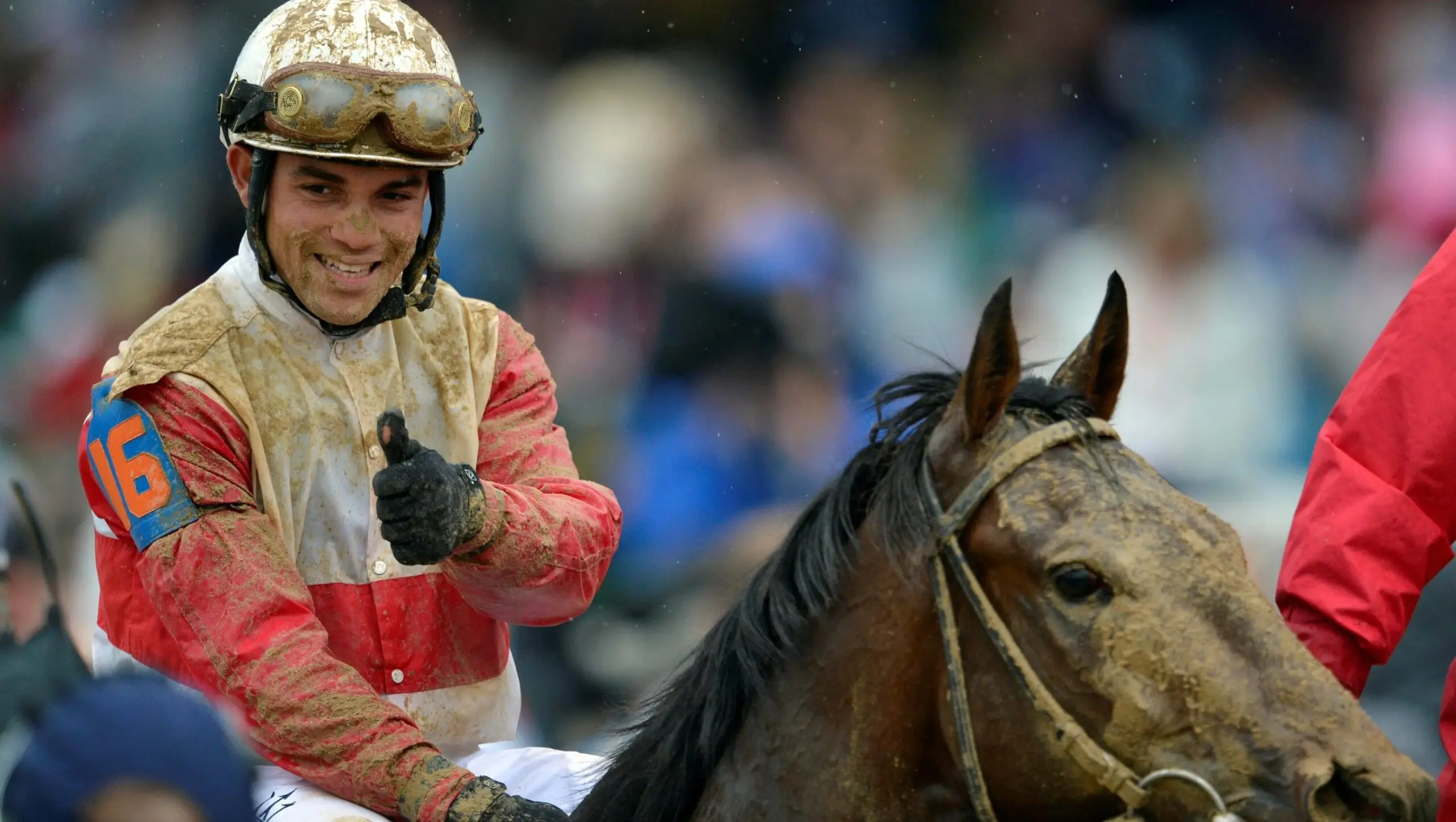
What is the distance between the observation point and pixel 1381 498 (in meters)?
2.49

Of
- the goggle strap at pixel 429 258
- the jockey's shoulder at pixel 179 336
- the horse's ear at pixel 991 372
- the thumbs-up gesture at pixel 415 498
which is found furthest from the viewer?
the goggle strap at pixel 429 258

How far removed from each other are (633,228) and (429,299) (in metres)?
2.93

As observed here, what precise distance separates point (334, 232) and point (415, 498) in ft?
2.28

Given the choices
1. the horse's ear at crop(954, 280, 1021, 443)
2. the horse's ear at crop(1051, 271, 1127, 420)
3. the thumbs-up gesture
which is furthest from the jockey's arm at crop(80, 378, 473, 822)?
the horse's ear at crop(1051, 271, 1127, 420)

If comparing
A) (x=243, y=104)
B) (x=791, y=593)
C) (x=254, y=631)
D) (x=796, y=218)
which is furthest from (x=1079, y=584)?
(x=796, y=218)

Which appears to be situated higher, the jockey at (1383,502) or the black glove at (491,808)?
the jockey at (1383,502)

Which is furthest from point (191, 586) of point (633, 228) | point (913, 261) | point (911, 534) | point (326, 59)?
point (913, 261)

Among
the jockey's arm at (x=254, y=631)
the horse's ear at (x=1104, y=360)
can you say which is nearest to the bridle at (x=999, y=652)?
the horse's ear at (x=1104, y=360)

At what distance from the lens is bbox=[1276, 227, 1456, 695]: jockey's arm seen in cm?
244

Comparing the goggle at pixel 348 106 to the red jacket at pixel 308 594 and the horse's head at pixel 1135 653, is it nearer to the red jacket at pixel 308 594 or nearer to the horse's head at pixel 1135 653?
the red jacket at pixel 308 594

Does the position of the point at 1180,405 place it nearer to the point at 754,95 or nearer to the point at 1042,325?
the point at 1042,325

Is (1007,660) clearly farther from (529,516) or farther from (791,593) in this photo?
(529,516)

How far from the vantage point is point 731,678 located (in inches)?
87.3

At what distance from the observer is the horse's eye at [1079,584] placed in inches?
78.0
